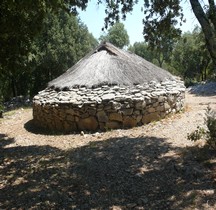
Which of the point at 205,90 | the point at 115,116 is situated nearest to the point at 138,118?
the point at 115,116

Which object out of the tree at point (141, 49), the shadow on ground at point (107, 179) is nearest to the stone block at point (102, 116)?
the shadow on ground at point (107, 179)

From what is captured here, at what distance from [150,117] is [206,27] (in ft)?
18.7

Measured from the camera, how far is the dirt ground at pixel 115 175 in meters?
4.74

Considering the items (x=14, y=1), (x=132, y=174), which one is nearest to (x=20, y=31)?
(x=14, y=1)

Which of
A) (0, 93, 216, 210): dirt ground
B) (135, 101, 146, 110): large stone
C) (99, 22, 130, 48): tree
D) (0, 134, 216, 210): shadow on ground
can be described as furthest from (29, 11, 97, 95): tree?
(99, 22, 130, 48): tree

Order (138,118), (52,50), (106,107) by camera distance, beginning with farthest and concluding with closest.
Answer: (52,50)
(138,118)
(106,107)

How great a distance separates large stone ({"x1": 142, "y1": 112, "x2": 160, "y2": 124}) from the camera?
1086cm

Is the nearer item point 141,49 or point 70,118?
point 70,118

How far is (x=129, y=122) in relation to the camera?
1066 centimetres

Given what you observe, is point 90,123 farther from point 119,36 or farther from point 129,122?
point 119,36

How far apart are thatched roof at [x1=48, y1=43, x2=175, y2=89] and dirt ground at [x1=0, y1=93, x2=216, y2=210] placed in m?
3.33

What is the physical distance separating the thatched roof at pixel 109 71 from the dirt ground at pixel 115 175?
3.33 m

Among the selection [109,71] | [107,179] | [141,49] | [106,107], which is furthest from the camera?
[141,49]

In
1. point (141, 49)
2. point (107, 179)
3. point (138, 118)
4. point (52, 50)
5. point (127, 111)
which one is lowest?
point (107, 179)
